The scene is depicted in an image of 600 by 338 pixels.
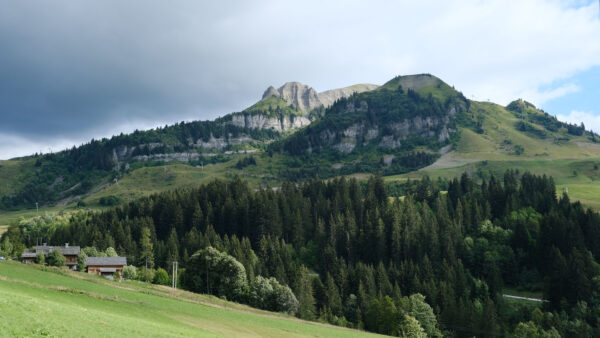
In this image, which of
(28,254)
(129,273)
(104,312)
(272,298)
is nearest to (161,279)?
(129,273)

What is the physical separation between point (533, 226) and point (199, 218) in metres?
130

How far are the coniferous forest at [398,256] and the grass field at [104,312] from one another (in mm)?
38843

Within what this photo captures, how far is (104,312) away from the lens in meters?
45.4

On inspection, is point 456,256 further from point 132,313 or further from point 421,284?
point 132,313

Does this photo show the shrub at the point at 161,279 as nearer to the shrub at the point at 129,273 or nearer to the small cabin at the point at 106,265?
the shrub at the point at 129,273

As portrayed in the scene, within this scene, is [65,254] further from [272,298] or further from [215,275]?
[272,298]

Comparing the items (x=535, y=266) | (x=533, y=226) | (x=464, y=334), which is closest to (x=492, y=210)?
(x=533, y=226)

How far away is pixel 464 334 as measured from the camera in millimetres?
105438

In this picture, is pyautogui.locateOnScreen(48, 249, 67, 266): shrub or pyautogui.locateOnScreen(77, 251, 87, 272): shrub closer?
pyautogui.locateOnScreen(48, 249, 67, 266): shrub

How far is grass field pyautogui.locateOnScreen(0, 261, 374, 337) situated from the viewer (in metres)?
31.1

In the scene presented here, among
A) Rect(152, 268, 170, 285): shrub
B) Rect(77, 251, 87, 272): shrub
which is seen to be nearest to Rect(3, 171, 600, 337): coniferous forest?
Rect(152, 268, 170, 285): shrub

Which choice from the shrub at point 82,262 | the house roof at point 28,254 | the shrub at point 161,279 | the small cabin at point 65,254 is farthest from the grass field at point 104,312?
the house roof at point 28,254

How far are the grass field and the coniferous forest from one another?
38.8 meters

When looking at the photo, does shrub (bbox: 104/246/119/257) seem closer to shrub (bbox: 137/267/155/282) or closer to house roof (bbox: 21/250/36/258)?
shrub (bbox: 137/267/155/282)
